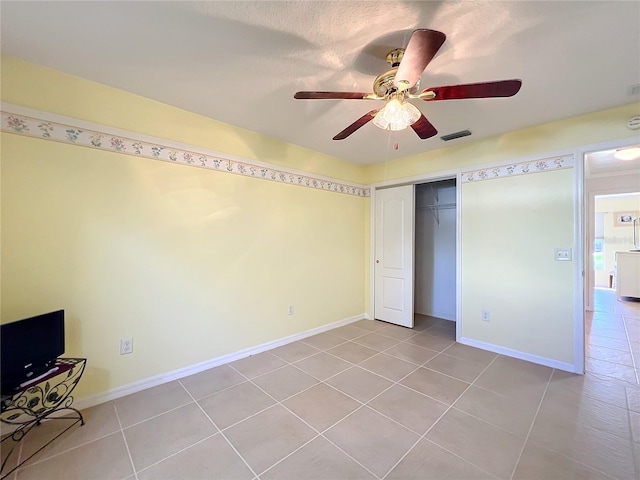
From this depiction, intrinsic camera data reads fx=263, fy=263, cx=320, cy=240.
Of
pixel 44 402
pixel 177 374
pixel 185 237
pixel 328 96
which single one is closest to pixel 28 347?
pixel 44 402

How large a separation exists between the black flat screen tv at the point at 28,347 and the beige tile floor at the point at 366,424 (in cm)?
43

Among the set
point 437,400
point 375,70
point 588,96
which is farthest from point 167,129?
point 588,96

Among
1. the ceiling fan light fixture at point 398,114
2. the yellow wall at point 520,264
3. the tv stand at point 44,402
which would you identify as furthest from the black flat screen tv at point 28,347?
the yellow wall at point 520,264

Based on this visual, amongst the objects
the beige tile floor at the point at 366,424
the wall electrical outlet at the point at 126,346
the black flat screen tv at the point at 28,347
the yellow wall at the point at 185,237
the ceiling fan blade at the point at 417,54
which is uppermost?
the ceiling fan blade at the point at 417,54

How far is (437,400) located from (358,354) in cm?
96

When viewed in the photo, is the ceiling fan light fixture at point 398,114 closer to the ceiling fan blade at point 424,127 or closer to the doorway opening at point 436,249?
the ceiling fan blade at point 424,127

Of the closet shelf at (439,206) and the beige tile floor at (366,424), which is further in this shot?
the closet shelf at (439,206)

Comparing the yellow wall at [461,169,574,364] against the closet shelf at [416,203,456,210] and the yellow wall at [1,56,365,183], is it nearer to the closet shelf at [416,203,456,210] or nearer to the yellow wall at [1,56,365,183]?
the closet shelf at [416,203,456,210]

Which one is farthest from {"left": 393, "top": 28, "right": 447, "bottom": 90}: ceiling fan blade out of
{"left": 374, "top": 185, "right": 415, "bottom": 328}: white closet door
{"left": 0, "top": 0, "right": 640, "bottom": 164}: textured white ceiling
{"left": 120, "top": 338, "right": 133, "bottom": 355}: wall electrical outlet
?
{"left": 120, "top": 338, "right": 133, "bottom": 355}: wall electrical outlet

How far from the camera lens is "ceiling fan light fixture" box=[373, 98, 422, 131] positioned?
1.56 metres

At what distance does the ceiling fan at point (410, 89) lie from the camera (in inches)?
44.9

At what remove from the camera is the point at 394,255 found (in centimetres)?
386

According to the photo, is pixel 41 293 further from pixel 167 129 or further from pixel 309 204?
pixel 309 204

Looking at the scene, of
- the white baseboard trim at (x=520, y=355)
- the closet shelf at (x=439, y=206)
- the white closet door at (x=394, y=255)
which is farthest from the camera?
the closet shelf at (x=439, y=206)
